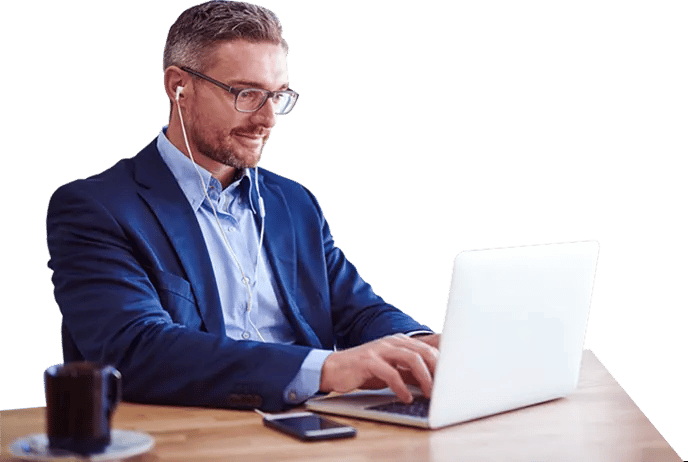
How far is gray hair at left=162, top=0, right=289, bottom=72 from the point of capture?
2.77 meters

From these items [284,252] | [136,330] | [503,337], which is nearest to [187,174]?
[284,252]

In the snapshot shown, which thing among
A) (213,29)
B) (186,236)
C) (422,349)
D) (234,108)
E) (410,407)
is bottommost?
(410,407)

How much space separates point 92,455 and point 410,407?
69cm

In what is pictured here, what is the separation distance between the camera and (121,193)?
8.49 feet

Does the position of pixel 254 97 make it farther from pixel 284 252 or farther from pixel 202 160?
pixel 284 252

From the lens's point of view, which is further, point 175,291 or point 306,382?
point 175,291

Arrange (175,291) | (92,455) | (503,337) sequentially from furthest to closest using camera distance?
(175,291)
(503,337)
(92,455)

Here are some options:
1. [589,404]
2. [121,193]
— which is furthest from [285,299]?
[589,404]

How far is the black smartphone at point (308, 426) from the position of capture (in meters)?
1.78

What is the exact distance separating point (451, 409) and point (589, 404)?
17.0 inches

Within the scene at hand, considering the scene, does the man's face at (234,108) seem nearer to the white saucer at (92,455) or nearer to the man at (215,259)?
the man at (215,259)

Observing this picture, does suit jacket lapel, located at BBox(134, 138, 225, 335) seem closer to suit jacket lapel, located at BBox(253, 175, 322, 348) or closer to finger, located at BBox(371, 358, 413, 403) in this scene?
suit jacket lapel, located at BBox(253, 175, 322, 348)

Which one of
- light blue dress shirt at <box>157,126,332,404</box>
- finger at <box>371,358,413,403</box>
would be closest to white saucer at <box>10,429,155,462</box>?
finger at <box>371,358,413,403</box>

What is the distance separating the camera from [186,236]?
261 centimetres
